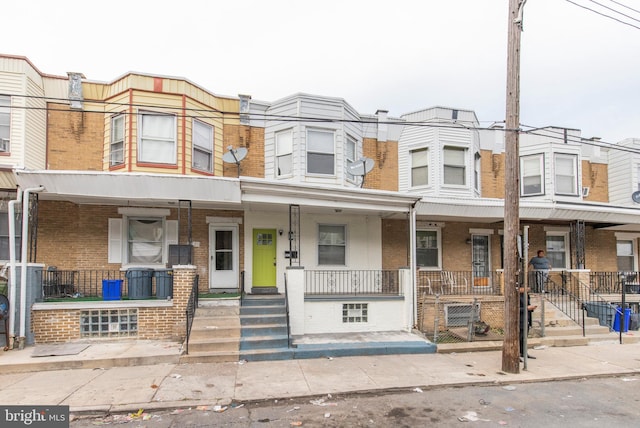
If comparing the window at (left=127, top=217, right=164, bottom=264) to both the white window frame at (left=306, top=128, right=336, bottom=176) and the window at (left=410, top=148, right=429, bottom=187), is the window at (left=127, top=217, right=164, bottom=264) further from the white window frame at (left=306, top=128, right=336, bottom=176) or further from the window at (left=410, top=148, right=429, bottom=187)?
the window at (left=410, top=148, right=429, bottom=187)

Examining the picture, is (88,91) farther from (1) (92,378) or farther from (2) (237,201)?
(1) (92,378)

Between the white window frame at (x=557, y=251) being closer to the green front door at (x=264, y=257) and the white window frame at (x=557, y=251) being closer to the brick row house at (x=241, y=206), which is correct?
the brick row house at (x=241, y=206)

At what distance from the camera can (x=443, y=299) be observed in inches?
445

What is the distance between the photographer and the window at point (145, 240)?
11.2 meters

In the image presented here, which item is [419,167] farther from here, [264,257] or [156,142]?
[156,142]

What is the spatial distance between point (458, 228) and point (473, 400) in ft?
27.9

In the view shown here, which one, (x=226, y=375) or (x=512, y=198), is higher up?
(x=512, y=198)

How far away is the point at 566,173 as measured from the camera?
593 inches

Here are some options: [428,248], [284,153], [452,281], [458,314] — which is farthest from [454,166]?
[284,153]

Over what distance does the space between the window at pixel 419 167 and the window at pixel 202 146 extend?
693 cm

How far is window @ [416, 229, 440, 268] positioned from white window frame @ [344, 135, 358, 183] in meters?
3.19

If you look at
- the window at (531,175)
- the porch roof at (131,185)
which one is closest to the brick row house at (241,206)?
the porch roof at (131,185)

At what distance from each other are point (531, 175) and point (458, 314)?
7300 millimetres

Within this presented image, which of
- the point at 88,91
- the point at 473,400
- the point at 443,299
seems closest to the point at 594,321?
the point at 443,299
